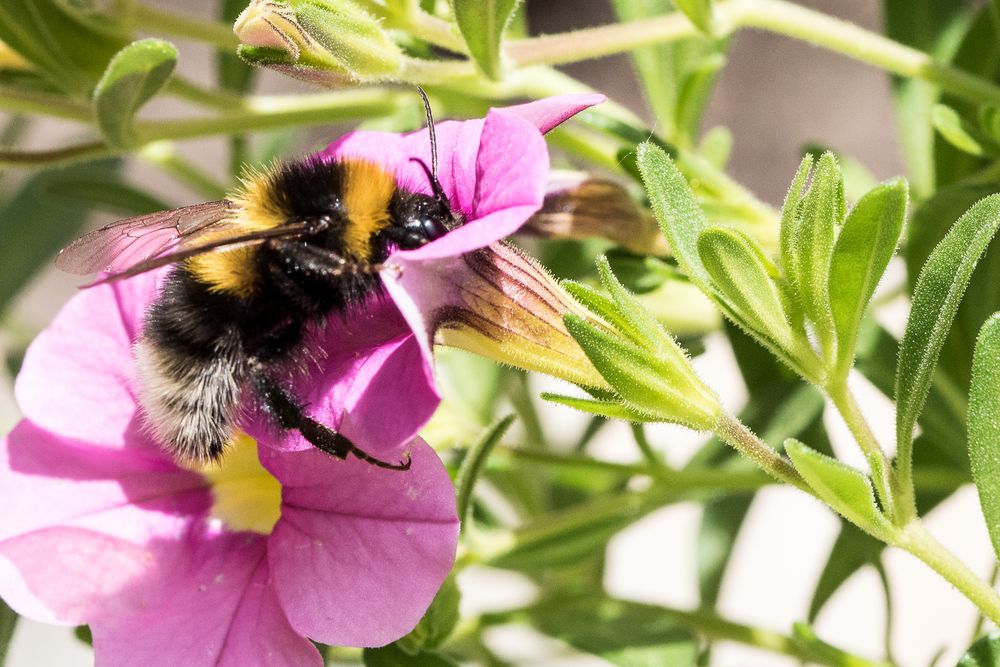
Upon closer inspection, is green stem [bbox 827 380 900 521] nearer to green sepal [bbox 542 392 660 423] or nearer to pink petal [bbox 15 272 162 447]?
green sepal [bbox 542 392 660 423]

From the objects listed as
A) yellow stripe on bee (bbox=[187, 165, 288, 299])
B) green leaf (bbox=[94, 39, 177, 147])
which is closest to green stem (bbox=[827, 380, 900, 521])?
yellow stripe on bee (bbox=[187, 165, 288, 299])

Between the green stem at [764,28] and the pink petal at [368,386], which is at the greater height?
the green stem at [764,28]

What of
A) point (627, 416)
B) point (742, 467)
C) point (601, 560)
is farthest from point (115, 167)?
point (627, 416)

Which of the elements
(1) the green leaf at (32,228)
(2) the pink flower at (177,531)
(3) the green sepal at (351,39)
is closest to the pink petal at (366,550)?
(2) the pink flower at (177,531)

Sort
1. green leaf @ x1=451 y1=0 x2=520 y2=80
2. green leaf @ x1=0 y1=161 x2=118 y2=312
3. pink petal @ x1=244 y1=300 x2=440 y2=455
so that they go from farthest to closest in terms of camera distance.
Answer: green leaf @ x1=0 y1=161 x2=118 y2=312
green leaf @ x1=451 y1=0 x2=520 y2=80
pink petal @ x1=244 y1=300 x2=440 y2=455

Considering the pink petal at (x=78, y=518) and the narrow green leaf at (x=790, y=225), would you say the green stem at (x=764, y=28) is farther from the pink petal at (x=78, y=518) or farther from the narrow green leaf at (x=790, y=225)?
the pink petal at (x=78, y=518)

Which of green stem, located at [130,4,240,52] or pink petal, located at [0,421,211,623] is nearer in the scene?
pink petal, located at [0,421,211,623]

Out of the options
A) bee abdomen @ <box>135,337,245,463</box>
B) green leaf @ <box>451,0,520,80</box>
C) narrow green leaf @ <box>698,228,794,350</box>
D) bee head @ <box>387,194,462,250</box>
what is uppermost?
green leaf @ <box>451,0,520,80</box>
